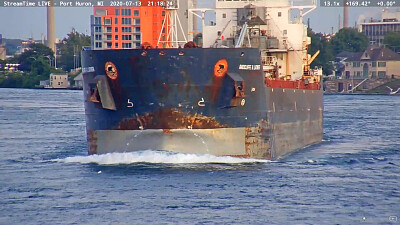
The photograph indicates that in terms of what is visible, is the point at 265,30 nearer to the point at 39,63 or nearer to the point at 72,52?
the point at 39,63

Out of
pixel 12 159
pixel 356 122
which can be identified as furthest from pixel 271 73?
pixel 356 122

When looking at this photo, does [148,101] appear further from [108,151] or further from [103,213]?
[103,213]

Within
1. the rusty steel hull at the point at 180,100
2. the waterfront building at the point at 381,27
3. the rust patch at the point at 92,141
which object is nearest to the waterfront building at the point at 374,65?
the waterfront building at the point at 381,27

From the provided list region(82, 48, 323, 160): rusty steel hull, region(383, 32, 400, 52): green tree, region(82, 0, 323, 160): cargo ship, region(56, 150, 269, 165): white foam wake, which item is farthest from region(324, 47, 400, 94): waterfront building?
region(56, 150, 269, 165): white foam wake

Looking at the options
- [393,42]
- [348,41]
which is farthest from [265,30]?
[348,41]

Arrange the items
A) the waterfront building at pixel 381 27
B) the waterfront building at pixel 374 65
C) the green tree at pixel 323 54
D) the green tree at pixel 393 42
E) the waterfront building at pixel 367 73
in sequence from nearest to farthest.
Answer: the green tree at pixel 323 54 < the waterfront building at pixel 367 73 < the waterfront building at pixel 374 65 < the green tree at pixel 393 42 < the waterfront building at pixel 381 27

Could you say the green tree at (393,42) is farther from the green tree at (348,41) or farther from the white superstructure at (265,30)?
the white superstructure at (265,30)
